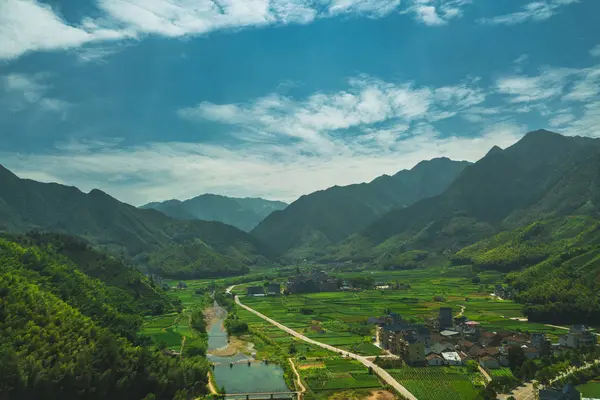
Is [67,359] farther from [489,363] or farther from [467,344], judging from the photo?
[467,344]

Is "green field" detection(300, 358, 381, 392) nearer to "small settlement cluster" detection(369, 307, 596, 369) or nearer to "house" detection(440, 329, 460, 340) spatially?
"small settlement cluster" detection(369, 307, 596, 369)

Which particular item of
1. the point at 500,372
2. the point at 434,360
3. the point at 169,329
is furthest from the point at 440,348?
the point at 169,329

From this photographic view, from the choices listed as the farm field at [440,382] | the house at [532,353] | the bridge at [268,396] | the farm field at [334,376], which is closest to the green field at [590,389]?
the farm field at [440,382]

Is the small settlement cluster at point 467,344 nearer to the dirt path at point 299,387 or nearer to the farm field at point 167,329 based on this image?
the dirt path at point 299,387

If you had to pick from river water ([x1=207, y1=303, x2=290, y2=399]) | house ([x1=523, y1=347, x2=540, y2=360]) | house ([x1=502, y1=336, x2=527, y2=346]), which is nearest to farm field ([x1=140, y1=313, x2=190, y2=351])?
river water ([x1=207, y1=303, x2=290, y2=399])

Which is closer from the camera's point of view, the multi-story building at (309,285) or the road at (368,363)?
the road at (368,363)
